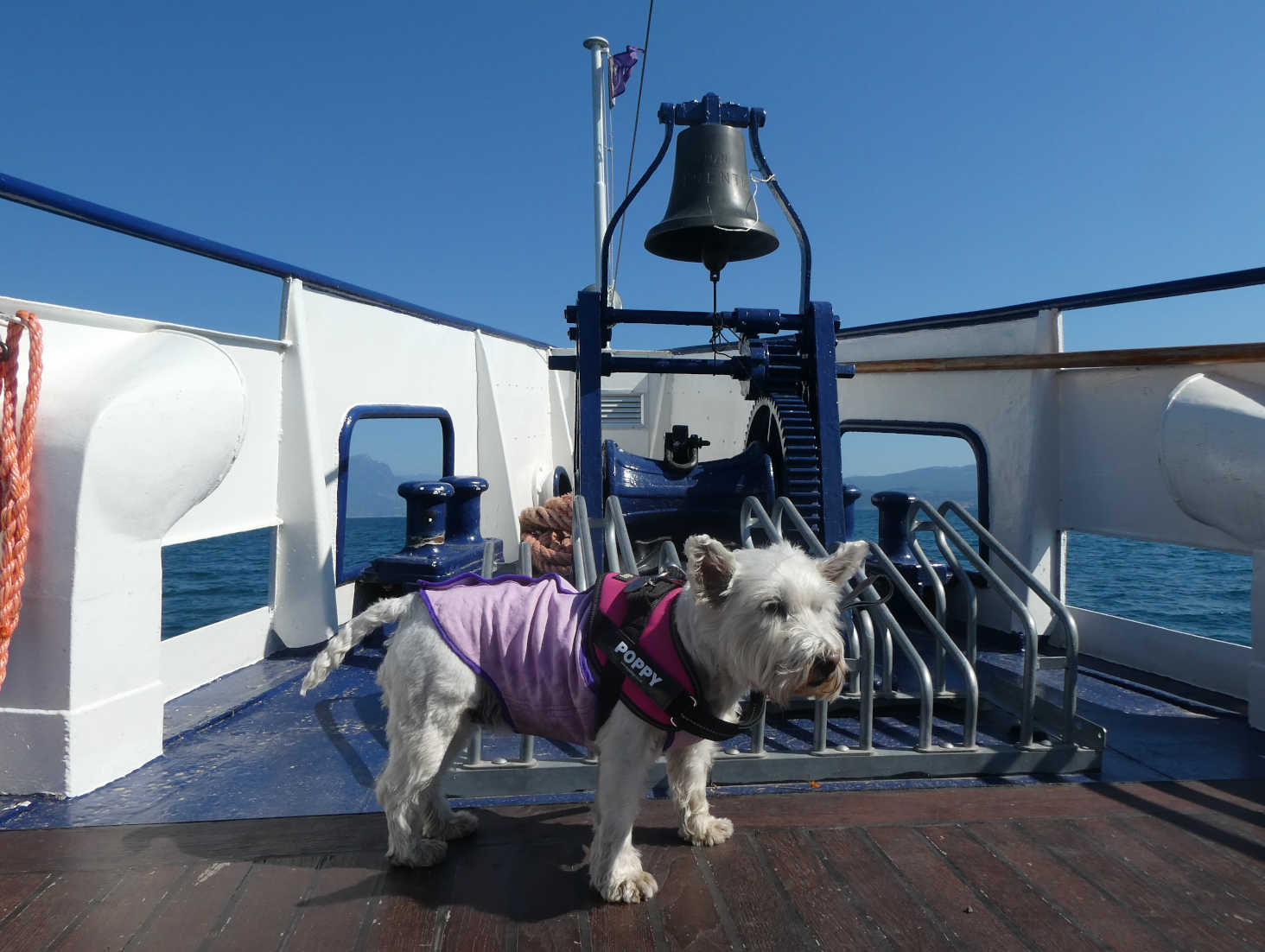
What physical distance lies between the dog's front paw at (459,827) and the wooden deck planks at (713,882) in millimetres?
64

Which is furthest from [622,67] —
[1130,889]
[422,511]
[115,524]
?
[1130,889]

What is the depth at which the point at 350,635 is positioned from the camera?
8.47 feet

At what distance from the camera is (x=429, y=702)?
2480 millimetres

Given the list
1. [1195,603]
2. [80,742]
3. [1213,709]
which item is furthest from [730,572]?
[1195,603]

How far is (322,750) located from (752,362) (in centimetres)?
373

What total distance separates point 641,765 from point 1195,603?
2604 centimetres

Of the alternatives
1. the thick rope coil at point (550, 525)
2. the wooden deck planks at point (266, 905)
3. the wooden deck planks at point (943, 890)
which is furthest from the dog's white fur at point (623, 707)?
the thick rope coil at point (550, 525)

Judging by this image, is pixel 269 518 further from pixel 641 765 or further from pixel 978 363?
pixel 978 363

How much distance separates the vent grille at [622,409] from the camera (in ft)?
40.4

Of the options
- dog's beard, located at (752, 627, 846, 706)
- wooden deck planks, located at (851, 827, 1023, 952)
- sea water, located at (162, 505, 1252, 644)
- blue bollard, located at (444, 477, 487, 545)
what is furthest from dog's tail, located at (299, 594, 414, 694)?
sea water, located at (162, 505, 1252, 644)

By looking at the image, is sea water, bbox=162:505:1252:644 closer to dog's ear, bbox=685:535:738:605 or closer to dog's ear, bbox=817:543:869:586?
dog's ear, bbox=685:535:738:605

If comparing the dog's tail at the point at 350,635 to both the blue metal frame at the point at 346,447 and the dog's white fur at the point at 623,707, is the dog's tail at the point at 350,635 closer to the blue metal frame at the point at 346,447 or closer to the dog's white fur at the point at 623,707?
the dog's white fur at the point at 623,707

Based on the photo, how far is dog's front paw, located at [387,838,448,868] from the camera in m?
2.57

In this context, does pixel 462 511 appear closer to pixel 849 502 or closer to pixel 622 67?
pixel 849 502
